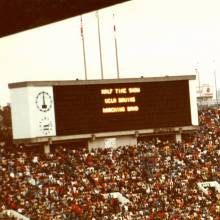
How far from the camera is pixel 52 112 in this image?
32844mm

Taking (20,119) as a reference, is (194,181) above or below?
below

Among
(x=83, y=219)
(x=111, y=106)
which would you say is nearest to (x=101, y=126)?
(x=111, y=106)

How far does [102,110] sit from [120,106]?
1162 mm

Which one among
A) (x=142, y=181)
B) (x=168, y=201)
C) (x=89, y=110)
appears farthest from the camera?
(x=89, y=110)

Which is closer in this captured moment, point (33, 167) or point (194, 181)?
point (33, 167)

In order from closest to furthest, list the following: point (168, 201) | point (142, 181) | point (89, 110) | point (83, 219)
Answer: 1. point (83, 219)
2. point (168, 201)
3. point (142, 181)
4. point (89, 110)

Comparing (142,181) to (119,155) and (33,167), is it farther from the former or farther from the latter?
(33,167)

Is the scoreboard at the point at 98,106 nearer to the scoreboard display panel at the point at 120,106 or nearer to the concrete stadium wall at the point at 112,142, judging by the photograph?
the scoreboard display panel at the point at 120,106

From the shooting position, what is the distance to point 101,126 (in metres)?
34.0

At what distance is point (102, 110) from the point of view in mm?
33750

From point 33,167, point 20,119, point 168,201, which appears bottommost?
point 168,201

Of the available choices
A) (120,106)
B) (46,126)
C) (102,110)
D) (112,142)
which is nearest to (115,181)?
(102,110)

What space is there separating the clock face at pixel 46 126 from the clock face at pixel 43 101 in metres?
0.51

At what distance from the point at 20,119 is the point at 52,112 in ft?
5.44
